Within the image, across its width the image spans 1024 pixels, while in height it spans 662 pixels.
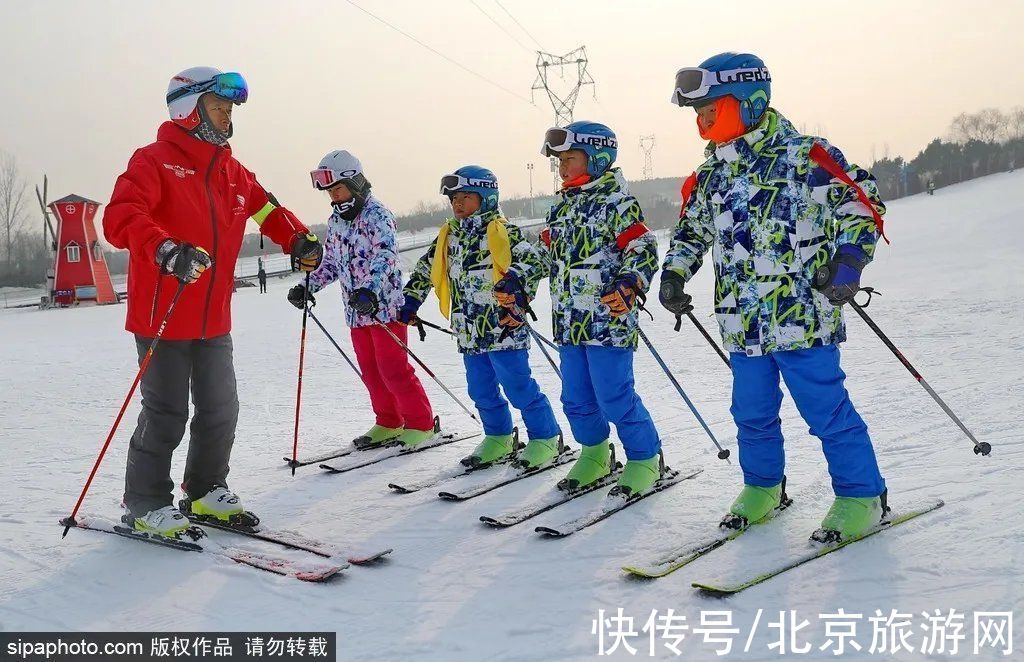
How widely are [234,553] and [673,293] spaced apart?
7.14 ft

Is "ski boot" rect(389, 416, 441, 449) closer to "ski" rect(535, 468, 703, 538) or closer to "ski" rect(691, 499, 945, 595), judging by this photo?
"ski" rect(535, 468, 703, 538)

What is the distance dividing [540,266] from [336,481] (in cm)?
171

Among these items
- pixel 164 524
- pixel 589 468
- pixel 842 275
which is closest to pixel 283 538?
pixel 164 524

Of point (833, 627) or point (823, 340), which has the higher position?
point (823, 340)

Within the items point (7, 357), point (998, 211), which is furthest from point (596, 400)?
point (998, 211)

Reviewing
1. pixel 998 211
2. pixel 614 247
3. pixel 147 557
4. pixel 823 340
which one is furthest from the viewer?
pixel 998 211

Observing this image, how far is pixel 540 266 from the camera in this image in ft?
16.1

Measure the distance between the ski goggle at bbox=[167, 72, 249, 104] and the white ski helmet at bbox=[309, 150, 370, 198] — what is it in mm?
1691

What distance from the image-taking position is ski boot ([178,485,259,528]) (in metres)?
4.16

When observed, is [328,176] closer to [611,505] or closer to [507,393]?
[507,393]

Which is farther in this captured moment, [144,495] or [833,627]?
[144,495]

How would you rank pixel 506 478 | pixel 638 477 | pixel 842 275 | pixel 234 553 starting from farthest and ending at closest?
1. pixel 506 478
2. pixel 638 477
3. pixel 234 553
4. pixel 842 275

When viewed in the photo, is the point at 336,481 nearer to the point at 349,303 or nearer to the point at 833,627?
the point at 349,303

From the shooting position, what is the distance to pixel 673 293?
12.6 feet
